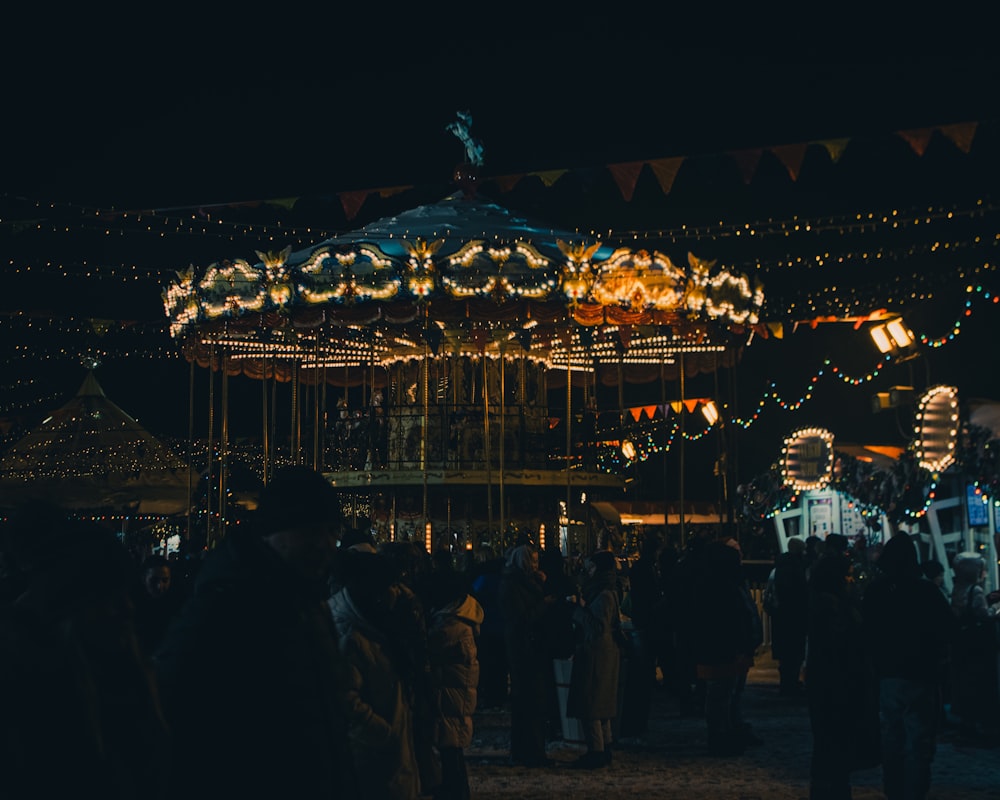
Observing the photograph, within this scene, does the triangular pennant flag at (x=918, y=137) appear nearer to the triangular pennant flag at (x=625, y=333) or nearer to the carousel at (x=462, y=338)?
the carousel at (x=462, y=338)

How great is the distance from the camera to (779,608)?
14.8 meters

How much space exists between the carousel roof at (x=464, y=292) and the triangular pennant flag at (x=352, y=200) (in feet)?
2.76

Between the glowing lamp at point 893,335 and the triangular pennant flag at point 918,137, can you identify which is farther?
the glowing lamp at point 893,335

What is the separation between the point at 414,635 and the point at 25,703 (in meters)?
4.58

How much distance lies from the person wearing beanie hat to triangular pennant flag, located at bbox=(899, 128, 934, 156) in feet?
44.8

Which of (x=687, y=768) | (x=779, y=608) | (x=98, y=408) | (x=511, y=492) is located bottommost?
(x=687, y=768)

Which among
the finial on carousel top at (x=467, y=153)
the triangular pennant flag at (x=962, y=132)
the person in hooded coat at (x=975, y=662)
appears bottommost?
the person in hooded coat at (x=975, y=662)

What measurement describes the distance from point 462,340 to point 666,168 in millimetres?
7133

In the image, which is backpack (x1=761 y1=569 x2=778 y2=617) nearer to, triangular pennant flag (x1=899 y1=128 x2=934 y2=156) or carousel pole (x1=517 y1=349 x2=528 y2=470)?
triangular pennant flag (x1=899 y1=128 x2=934 y2=156)

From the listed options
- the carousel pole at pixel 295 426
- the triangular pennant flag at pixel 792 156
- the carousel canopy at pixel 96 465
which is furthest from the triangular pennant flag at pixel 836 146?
the carousel canopy at pixel 96 465

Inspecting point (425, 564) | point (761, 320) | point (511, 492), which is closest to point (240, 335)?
point (511, 492)

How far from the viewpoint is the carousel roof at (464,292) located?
67.7 feet

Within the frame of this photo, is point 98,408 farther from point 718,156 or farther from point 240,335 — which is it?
point 718,156

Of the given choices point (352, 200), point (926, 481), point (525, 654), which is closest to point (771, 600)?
point (926, 481)
